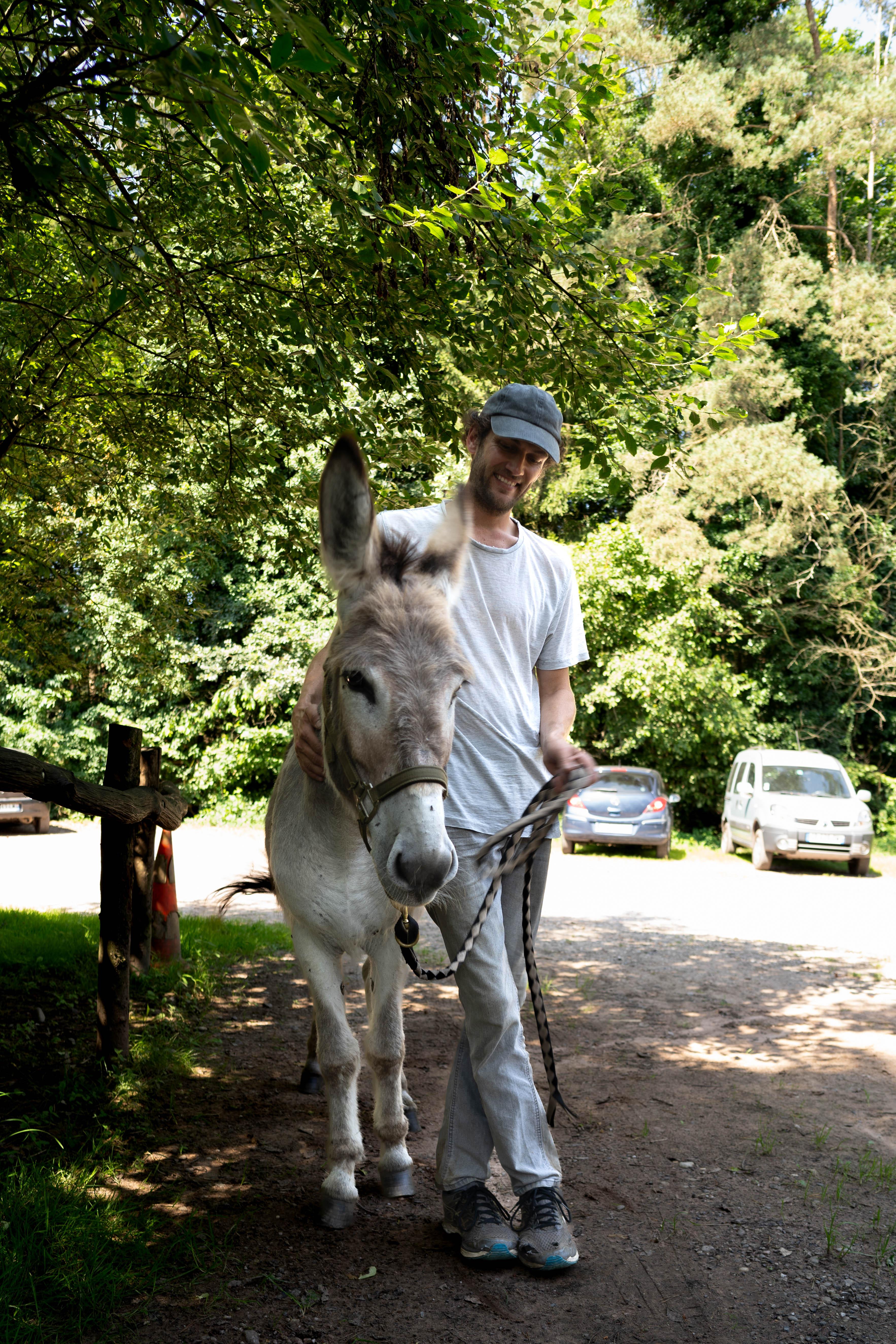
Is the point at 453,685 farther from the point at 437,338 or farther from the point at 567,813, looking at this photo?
the point at 567,813

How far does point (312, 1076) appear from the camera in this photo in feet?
15.3

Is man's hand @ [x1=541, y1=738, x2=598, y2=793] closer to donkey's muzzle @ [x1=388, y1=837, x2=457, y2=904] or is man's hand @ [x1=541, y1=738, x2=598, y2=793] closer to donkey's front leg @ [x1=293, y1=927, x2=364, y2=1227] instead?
donkey's muzzle @ [x1=388, y1=837, x2=457, y2=904]

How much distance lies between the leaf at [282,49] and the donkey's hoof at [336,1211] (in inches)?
133

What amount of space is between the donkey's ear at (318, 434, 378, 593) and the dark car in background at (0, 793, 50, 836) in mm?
15675

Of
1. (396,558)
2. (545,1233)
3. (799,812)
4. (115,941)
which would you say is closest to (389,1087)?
(545,1233)

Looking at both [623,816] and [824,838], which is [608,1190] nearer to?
[824,838]

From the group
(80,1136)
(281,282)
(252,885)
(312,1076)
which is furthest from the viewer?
(281,282)

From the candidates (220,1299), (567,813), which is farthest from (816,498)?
(220,1299)

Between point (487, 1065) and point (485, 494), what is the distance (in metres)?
1.83

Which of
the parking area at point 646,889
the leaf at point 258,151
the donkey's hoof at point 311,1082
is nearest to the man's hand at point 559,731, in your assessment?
the leaf at point 258,151

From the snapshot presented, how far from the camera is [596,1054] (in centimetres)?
548

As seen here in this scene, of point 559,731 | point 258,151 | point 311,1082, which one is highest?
point 258,151

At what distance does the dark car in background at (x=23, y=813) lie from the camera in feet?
55.6

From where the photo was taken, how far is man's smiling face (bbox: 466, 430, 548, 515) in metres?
3.17
